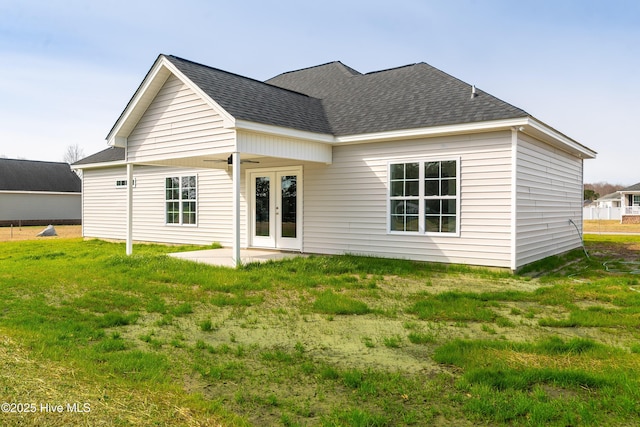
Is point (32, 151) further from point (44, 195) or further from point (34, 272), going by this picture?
point (34, 272)

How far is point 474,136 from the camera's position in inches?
382

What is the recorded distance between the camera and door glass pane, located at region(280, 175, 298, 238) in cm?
1256

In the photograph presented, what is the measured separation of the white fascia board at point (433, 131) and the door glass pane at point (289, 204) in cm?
201

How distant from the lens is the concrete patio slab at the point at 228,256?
1054cm

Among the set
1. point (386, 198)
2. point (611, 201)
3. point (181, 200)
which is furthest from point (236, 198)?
point (611, 201)

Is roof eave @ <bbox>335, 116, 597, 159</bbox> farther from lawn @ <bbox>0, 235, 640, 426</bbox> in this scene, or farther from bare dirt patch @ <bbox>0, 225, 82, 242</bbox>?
bare dirt patch @ <bbox>0, 225, 82, 242</bbox>

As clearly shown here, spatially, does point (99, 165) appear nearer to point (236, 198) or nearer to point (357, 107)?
point (236, 198)

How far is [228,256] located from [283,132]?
351 cm

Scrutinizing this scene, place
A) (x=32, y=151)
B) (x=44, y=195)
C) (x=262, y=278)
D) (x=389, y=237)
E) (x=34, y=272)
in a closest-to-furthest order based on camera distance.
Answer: (x=262, y=278) → (x=34, y=272) → (x=389, y=237) → (x=44, y=195) → (x=32, y=151)

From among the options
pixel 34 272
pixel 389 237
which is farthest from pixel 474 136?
pixel 34 272

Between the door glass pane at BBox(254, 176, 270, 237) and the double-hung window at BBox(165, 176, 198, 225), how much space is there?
2.71 m

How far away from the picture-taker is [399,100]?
11.8 m

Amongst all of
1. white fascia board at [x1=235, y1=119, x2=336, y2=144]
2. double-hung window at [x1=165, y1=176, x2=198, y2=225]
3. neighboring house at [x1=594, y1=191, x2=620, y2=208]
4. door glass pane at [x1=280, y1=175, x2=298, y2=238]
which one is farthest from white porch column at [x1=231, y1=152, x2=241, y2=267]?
neighboring house at [x1=594, y1=191, x2=620, y2=208]

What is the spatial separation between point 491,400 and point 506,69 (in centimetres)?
1550
